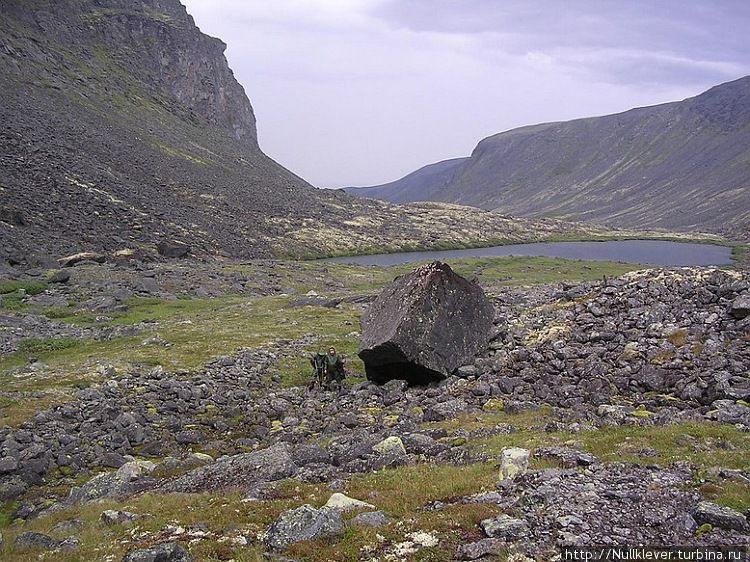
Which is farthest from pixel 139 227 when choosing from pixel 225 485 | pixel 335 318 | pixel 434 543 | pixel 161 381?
pixel 434 543

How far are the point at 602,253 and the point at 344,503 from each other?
148 meters

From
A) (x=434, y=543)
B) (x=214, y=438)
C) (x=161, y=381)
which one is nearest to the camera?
(x=434, y=543)

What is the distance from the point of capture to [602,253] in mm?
148375

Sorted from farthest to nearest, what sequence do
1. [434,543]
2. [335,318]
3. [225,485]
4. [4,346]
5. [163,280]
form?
[163,280], [335,318], [4,346], [225,485], [434,543]

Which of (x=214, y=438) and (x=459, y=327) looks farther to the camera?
(x=459, y=327)

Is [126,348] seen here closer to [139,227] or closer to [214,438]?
[214,438]

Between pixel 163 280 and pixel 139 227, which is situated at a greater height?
pixel 139 227

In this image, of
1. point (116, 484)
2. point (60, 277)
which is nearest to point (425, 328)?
point (116, 484)

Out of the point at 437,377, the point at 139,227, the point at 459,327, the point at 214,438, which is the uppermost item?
the point at 139,227

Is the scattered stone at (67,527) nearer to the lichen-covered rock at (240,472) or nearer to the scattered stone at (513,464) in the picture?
the lichen-covered rock at (240,472)

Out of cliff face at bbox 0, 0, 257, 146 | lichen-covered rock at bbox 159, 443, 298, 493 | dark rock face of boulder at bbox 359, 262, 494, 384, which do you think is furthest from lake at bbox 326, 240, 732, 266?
lichen-covered rock at bbox 159, 443, 298, 493

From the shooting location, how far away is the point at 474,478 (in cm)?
1395

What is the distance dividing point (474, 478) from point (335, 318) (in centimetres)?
3637

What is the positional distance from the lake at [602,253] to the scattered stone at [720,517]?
105693mm
